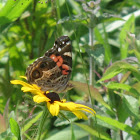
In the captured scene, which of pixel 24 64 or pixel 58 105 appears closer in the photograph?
pixel 58 105

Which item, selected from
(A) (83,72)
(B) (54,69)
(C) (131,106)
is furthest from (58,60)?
(A) (83,72)

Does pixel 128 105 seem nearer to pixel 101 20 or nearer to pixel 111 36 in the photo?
pixel 101 20

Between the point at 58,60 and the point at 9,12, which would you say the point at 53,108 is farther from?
the point at 9,12

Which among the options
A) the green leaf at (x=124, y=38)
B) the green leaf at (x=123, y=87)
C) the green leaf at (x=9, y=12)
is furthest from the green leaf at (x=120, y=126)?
the green leaf at (x=9, y=12)

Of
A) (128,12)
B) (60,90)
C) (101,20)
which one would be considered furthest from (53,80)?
(128,12)

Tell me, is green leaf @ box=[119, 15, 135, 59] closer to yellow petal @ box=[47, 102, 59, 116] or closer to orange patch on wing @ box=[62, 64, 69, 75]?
orange patch on wing @ box=[62, 64, 69, 75]

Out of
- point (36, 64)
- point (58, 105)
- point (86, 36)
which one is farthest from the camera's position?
point (86, 36)

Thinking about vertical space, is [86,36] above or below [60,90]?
below
